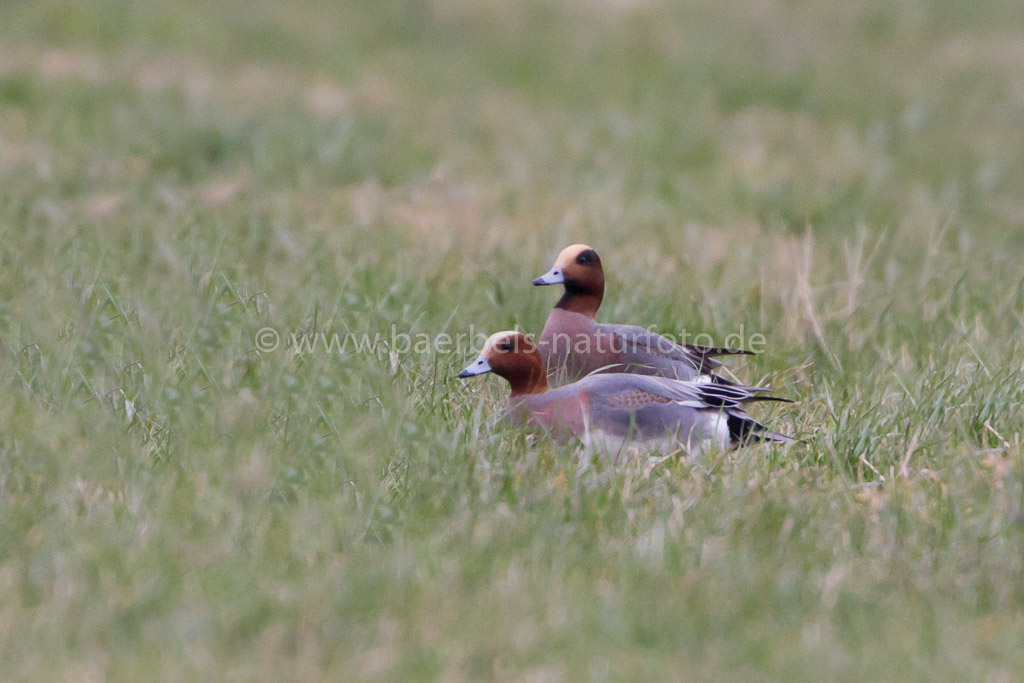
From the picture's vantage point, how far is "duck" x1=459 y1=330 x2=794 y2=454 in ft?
14.7

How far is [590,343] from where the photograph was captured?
5.19m

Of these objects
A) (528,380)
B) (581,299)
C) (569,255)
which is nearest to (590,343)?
(581,299)

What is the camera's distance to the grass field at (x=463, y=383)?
3311 millimetres

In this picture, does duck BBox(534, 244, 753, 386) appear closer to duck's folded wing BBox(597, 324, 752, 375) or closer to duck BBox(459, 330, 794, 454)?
duck's folded wing BBox(597, 324, 752, 375)

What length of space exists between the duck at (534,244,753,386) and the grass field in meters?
0.40

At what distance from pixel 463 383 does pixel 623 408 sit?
747 mm

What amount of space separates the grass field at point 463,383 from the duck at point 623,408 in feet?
0.64

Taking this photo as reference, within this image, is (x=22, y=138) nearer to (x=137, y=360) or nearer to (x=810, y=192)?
(x=137, y=360)

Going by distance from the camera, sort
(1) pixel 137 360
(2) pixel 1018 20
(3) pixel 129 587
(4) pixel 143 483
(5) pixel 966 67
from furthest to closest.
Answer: (2) pixel 1018 20
(5) pixel 966 67
(1) pixel 137 360
(4) pixel 143 483
(3) pixel 129 587

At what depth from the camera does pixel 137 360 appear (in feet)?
15.8

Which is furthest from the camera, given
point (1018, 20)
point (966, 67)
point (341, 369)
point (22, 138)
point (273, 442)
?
point (1018, 20)

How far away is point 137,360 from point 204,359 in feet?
0.87

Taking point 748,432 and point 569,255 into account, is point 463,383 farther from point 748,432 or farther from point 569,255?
point 748,432

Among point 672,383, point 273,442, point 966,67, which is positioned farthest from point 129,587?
point 966,67
